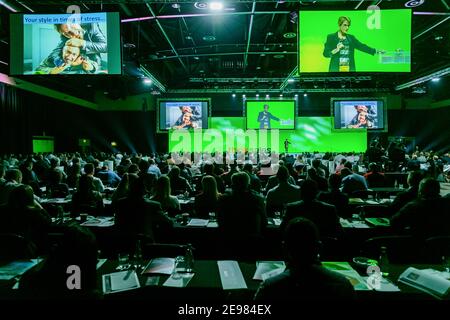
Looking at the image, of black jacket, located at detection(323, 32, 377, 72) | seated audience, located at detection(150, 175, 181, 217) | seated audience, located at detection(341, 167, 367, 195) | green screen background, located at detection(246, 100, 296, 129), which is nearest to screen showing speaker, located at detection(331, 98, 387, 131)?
green screen background, located at detection(246, 100, 296, 129)

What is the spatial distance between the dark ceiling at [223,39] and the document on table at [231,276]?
3.82 meters

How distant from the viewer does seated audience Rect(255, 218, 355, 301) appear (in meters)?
1.54

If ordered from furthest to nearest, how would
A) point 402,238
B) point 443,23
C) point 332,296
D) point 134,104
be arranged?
point 134,104 → point 443,23 → point 402,238 → point 332,296

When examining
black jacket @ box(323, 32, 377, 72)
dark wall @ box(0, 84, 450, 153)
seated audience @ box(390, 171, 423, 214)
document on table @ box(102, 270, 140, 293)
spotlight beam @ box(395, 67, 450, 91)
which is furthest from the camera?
dark wall @ box(0, 84, 450, 153)

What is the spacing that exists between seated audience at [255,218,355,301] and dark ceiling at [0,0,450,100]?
13.8 feet

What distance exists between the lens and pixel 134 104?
20.8 m

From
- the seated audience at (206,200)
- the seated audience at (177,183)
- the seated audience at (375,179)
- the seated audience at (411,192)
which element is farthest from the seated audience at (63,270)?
the seated audience at (375,179)

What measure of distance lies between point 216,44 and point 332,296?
1047cm

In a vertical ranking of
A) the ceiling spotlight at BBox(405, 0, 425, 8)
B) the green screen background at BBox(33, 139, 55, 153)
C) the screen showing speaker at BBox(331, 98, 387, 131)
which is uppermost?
the ceiling spotlight at BBox(405, 0, 425, 8)

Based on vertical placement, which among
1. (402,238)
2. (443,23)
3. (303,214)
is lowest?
(402,238)

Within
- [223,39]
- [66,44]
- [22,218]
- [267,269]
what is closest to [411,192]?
[267,269]

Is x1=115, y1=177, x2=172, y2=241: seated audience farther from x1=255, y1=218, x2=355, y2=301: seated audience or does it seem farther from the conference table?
x1=255, y1=218, x2=355, y2=301: seated audience

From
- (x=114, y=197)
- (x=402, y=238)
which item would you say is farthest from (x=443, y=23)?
(x=114, y=197)

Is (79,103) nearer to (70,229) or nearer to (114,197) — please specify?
(114,197)
